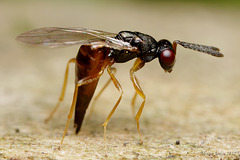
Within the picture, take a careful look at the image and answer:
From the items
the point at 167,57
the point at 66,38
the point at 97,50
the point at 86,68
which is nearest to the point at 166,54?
the point at 167,57

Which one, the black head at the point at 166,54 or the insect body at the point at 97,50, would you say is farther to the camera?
the black head at the point at 166,54

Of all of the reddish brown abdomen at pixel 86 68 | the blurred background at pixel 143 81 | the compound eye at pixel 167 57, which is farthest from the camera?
the blurred background at pixel 143 81

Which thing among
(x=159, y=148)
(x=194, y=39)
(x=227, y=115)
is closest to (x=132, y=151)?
(x=159, y=148)

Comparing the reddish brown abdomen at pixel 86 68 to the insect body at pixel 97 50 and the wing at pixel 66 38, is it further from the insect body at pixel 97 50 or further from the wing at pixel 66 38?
the wing at pixel 66 38

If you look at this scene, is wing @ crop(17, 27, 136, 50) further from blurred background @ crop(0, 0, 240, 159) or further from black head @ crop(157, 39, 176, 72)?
blurred background @ crop(0, 0, 240, 159)

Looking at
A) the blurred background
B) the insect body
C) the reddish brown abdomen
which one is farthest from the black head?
the reddish brown abdomen

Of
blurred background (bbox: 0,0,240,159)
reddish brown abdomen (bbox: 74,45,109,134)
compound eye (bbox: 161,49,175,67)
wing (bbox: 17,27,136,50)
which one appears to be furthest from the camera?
blurred background (bbox: 0,0,240,159)

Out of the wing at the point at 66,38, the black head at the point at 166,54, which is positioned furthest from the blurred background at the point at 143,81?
the wing at the point at 66,38

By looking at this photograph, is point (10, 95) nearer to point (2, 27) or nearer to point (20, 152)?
point (20, 152)
